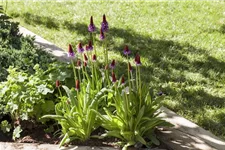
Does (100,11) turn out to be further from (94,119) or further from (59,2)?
(94,119)

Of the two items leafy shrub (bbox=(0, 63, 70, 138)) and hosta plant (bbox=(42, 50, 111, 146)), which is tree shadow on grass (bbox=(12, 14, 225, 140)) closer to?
hosta plant (bbox=(42, 50, 111, 146))

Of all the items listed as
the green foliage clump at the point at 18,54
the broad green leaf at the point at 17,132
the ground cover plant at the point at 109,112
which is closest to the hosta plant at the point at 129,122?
the ground cover plant at the point at 109,112

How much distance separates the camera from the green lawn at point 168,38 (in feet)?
16.6

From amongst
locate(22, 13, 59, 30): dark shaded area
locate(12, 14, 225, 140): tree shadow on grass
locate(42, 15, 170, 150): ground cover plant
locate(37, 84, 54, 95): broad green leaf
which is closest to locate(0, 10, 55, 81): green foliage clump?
locate(37, 84, 54, 95): broad green leaf

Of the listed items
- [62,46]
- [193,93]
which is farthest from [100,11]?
[193,93]

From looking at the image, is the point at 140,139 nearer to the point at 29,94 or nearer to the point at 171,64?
the point at 29,94

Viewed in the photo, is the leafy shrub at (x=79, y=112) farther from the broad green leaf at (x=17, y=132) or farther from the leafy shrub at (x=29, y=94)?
the broad green leaf at (x=17, y=132)

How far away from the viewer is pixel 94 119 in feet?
12.8

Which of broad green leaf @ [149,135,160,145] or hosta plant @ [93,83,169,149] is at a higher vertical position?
hosta plant @ [93,83,169,149]

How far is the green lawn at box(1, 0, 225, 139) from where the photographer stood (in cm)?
506

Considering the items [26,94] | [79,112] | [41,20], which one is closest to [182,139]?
[79,112]

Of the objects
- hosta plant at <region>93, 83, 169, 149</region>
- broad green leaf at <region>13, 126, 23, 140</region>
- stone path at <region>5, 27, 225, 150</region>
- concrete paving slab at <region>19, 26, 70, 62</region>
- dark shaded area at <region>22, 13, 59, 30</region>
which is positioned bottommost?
stone path at <region>5, 27, 225, 150</region>

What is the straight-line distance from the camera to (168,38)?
6.77 m

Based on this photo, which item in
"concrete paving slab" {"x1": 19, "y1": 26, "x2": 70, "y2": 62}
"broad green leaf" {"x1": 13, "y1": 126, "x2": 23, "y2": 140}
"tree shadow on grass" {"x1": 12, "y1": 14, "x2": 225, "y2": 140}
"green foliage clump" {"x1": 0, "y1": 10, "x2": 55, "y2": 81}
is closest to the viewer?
"broad green leaf" {"x1": 13, "y1": 126, "x2": 23, "y2": 140}
